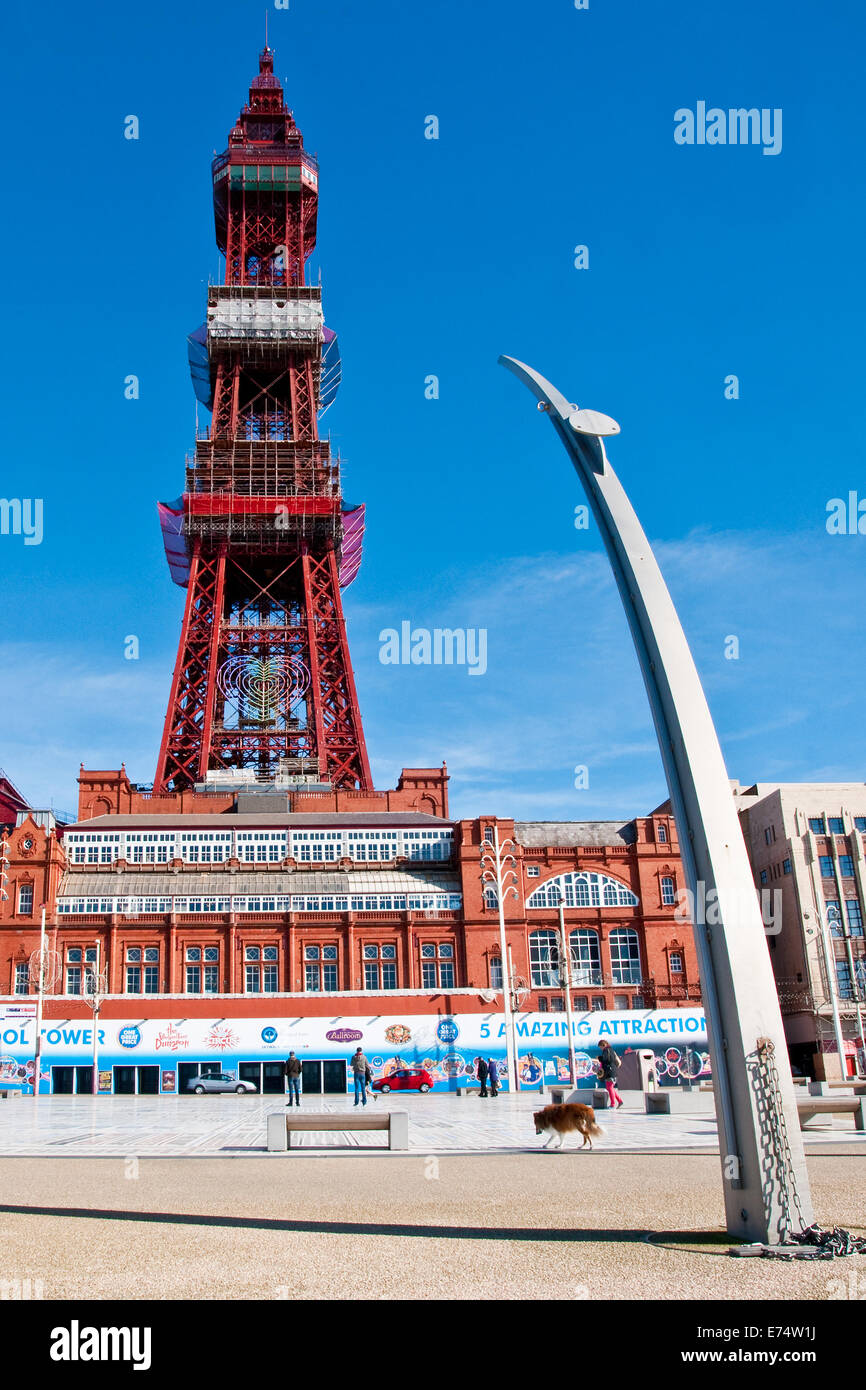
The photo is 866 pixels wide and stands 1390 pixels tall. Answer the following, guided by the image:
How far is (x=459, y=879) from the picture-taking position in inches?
2584

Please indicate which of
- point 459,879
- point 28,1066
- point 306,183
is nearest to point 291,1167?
point 28,1066

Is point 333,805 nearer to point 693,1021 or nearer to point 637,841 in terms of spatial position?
point 637,841

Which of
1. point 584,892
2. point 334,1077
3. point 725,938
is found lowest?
point 334,1077

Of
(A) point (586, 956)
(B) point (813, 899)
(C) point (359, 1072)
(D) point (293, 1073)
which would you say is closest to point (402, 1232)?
(D) point (293, 1073)

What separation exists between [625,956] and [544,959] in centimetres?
500

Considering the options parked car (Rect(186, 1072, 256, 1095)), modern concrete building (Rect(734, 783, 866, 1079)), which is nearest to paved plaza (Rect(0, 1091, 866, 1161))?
parked car (Rect(186, 1072, 256, 1095))

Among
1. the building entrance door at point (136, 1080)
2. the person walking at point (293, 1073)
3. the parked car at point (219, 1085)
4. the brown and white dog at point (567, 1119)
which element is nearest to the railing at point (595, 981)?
the parked car at point (219, 1085)

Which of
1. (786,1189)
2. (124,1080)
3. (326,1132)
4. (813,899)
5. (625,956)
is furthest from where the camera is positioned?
(813,899)

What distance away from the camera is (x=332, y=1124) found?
18.4m

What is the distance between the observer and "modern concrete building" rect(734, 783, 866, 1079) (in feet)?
212

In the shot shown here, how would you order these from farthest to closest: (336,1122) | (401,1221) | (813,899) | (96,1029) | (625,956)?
(813,899)
(625,956)
(96,1029)
(336,1122)
(401,1221)

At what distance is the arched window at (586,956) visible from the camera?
63.6 meters

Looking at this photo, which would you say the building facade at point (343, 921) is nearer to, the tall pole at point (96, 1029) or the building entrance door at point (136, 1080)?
the tall pole at point (96, 1029)
